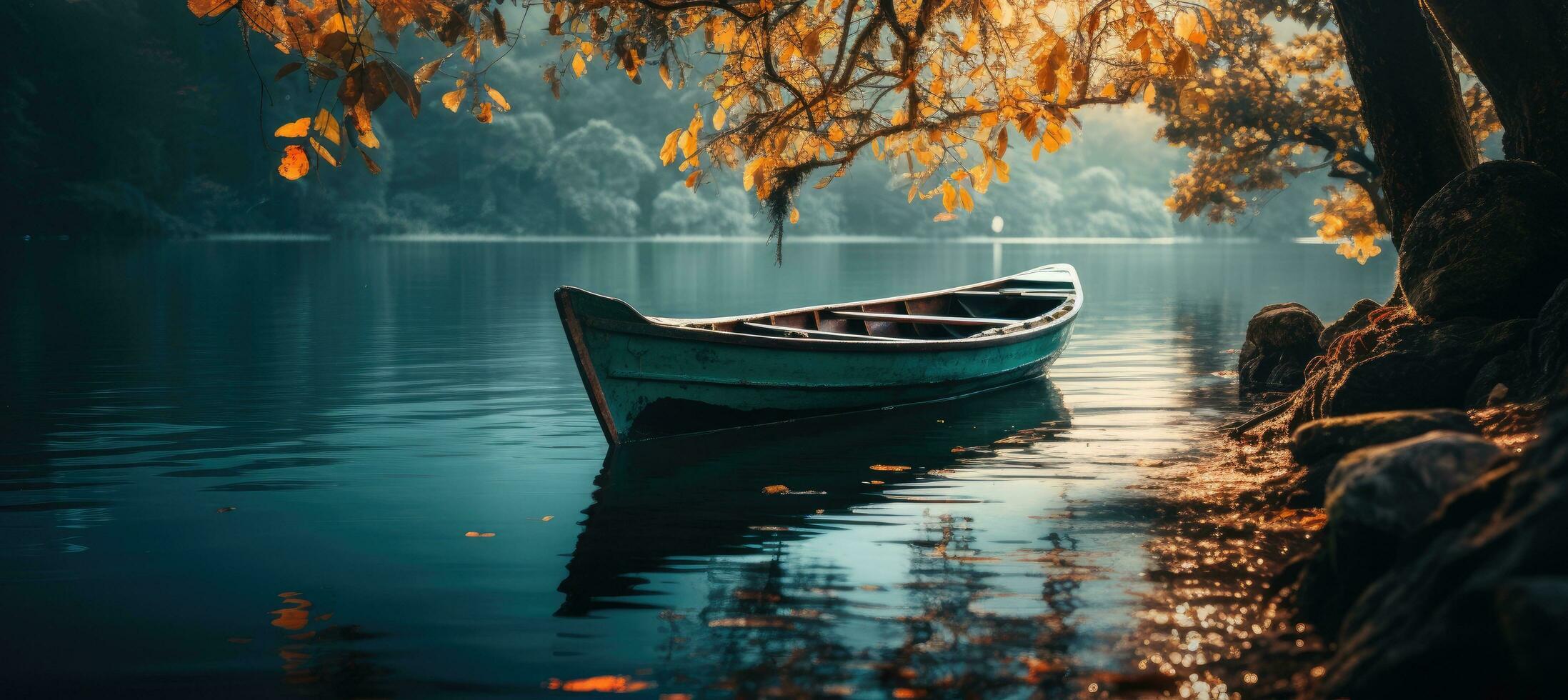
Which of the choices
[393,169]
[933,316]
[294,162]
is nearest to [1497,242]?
[294,162]

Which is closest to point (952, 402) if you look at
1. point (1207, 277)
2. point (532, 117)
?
point (1207, 277)

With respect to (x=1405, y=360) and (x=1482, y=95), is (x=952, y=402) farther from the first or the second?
(x=1482, y=95)

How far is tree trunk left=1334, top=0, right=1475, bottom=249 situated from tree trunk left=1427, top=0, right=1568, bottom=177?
2.23ft

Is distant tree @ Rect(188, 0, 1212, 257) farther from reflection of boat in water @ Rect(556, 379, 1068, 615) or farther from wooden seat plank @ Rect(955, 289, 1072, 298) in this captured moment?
wooden seat plank @ Rect(955, 289, 1072, 298)

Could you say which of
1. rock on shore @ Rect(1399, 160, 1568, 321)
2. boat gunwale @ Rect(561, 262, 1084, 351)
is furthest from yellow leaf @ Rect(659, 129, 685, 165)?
rock on shore @ Rect(1399, 160, 1568, 321)

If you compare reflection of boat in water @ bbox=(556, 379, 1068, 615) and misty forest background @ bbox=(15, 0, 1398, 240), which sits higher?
misty forest background @ bbox=(15, 0, 1398, 240)

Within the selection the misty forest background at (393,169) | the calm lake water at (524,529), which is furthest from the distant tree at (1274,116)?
the misty forest background at (393,169)

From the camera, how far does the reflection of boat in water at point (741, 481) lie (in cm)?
789

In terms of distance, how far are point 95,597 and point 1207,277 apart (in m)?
46.3

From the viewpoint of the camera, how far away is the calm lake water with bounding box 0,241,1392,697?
232 inches

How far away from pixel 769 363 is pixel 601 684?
694 centimetres

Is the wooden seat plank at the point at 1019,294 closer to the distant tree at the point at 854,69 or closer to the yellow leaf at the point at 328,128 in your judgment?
the distant tree at the point at 854,69

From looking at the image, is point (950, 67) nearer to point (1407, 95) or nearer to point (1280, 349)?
point (1407, 95)

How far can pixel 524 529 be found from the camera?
8773 mm
